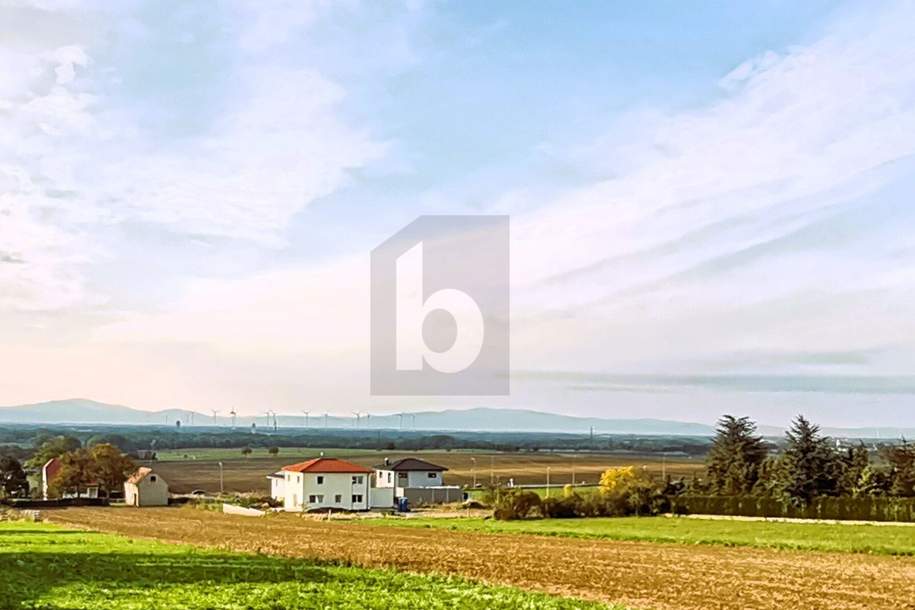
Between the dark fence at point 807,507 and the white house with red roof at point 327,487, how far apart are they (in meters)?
26.1

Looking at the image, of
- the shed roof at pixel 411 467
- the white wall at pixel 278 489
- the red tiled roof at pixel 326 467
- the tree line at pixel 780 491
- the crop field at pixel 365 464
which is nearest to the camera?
the tree line at pixel 780 491

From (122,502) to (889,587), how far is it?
244ft

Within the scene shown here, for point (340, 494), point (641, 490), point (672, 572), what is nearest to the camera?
point (672, 572)

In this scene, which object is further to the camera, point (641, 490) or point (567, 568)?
point (641, 490)

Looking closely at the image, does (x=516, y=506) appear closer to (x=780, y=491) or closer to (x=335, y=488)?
(x=780, y=491)

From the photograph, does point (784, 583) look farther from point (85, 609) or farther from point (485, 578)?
point (85, 609)

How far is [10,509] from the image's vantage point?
243ft

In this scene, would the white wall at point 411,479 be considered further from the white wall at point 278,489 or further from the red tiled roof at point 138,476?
the red tiled roof at point 138,476

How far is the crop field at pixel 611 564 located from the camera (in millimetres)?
24516

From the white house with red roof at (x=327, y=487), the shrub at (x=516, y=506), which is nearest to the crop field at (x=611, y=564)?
the shrub at (x=516, y=506)

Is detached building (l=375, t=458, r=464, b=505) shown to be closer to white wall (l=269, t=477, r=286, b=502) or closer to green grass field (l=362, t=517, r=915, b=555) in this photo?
white wall (l=269, t=477, r=286, b=502)

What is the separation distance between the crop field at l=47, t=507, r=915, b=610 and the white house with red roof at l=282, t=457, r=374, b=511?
81.1 ft

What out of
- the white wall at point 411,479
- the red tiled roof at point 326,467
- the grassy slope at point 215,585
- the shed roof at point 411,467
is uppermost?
the grassy slope at point 215,585

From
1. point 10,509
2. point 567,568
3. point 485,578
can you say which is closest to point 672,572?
point 567,568
